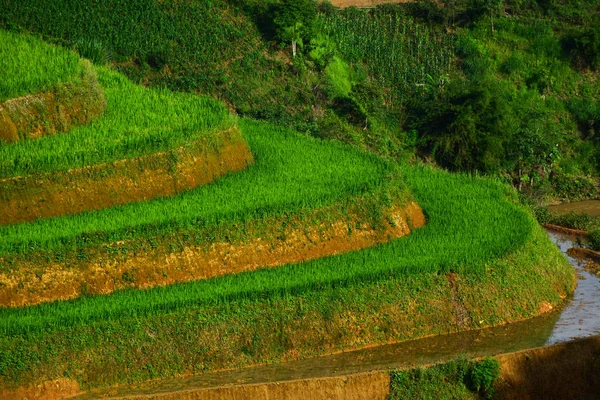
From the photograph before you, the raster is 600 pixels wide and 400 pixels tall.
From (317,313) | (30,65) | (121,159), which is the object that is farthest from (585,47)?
(317,313)

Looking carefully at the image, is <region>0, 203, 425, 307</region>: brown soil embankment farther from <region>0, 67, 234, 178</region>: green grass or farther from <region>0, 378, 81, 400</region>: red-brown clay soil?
<region>0, 67, 234, 178</region>: green grass

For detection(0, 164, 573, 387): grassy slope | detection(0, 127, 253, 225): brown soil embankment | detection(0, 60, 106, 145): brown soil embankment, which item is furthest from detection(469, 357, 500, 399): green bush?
detection(0, 60, 106, 145): brown soil embankment

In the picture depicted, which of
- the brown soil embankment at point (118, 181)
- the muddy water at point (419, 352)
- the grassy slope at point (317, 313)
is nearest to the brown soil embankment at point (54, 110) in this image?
the brown soil embankment at point (118, 181)

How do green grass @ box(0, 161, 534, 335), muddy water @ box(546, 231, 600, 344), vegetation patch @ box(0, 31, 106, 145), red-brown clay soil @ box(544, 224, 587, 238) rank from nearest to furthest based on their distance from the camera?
green grass @ box(0, 161, 534, 335), muddy water @ box(546, 231, 600, 344), vegetation patch @ box(0, 31, 106, 145), red-brown clay soil @ box(544, 224, 587, 238)

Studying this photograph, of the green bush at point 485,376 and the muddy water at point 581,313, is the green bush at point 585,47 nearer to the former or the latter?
the muddy water at point 581,313

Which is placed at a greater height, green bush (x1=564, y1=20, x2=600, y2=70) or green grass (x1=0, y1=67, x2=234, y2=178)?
green grass (x1=0, y1=67, x2=234, y2=178)

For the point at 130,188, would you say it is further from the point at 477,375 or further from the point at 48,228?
the point at 477,375
